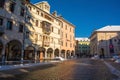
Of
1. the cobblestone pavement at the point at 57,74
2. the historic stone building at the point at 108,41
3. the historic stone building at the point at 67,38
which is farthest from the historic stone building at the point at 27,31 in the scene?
the historic stone building at the point at 108,41

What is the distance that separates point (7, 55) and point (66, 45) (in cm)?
3027

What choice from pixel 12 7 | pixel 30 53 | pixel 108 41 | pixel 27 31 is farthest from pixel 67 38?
pixel 12 7

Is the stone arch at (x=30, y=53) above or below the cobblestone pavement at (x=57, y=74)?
above

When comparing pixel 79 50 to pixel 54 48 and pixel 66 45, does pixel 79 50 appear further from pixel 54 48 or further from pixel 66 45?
pixel 54 48

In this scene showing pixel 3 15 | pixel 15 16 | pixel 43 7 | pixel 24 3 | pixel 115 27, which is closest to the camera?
pixel 3 15

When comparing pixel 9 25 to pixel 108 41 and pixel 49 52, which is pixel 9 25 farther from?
pixel 108 41

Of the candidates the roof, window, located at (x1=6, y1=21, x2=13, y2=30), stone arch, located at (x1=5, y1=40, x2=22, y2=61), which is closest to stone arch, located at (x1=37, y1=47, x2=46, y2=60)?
stone arch, located at (x1=5, y1=40, x2=22, y2=61)

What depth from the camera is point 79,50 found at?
114500 millimetres

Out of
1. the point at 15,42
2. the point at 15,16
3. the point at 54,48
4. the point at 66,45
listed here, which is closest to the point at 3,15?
the point at 15,16

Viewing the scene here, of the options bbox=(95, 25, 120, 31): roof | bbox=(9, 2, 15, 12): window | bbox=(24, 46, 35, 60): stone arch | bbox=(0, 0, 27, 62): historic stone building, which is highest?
bbox=(95, 25, 120, 31): roof

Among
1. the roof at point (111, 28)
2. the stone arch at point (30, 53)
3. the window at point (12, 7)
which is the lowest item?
the stone arch at point (30, 53)

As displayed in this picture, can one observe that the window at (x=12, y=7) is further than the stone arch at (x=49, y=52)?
No

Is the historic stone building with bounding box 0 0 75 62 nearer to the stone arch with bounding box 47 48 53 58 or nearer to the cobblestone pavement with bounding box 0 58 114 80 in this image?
the stone arch with bounding box 47 48 53 58

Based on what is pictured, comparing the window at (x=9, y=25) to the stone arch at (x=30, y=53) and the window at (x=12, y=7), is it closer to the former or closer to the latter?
the window at (x=12, y=7)
